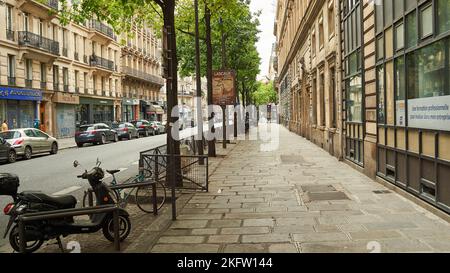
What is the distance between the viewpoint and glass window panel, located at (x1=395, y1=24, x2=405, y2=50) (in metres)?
8.66

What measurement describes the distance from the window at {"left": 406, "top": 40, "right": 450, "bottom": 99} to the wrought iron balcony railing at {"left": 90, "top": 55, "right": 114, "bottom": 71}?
39.9 meters

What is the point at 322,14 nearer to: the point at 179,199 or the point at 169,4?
the point at 169,4

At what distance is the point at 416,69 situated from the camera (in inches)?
316

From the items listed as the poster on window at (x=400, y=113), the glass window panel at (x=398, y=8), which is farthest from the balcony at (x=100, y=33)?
the poster on window at (x=400, y=113)

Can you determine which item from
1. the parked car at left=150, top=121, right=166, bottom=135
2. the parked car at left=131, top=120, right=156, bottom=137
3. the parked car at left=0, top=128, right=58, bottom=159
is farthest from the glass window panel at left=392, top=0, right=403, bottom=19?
the parked car at left=150, top=121, right=166, bottom=135

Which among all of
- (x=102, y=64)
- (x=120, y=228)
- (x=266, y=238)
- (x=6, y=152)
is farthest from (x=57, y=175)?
(x=102, y=64)

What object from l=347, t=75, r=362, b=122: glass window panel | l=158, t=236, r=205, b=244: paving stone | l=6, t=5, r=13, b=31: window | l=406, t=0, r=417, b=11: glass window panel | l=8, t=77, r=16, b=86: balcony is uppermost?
l=6, t=5, r=13, b=31: window

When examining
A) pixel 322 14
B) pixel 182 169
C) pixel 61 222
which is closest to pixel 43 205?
pixel 61 222

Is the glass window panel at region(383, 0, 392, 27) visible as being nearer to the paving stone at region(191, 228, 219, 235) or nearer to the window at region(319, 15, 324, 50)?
the paving stone at region(191, 228, 219, 235)

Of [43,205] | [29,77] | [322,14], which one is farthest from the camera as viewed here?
[29,77]

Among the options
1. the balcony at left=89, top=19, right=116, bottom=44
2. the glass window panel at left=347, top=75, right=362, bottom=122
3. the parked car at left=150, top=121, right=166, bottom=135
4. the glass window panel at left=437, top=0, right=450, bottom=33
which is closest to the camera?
the glass window panel at left=437, top=0, right=450, bottom=33

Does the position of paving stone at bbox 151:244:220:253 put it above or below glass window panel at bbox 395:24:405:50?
below

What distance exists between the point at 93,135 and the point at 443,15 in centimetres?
2531
